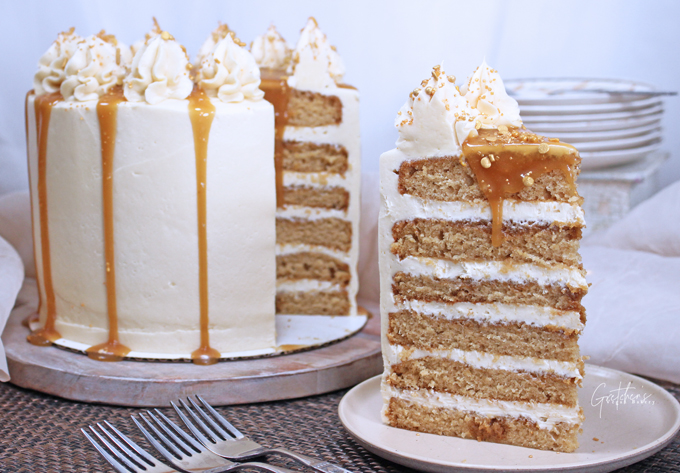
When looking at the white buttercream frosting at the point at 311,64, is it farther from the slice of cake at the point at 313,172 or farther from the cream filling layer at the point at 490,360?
the cream filling layer at the point at 490,360

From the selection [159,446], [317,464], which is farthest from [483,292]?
[159,446]

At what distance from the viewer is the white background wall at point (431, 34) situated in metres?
3.86

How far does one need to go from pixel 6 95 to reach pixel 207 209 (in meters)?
1.94

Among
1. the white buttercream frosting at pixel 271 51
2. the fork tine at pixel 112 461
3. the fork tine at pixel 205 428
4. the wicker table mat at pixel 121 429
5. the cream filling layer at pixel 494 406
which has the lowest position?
the wicker table mat at pixel 121 429

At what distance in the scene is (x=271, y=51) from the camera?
10.8 feet

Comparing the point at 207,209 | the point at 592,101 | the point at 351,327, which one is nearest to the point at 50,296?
the point at 207,209

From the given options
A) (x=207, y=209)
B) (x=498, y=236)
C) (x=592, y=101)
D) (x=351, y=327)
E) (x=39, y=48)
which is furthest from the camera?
(x=39, y=48)

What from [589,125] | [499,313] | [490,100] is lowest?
[499,313]

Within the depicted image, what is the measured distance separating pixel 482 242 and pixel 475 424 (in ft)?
1.70

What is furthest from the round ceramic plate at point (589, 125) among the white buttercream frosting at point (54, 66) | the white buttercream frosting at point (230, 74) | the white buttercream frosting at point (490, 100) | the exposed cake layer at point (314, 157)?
the white buttercream frosting at point (54, 66)

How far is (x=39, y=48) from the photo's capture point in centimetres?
376

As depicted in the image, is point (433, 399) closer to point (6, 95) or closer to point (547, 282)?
point (547, 282)

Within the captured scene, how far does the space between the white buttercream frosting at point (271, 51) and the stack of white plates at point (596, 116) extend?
1077mm

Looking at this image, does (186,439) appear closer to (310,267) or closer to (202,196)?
(202,196)
